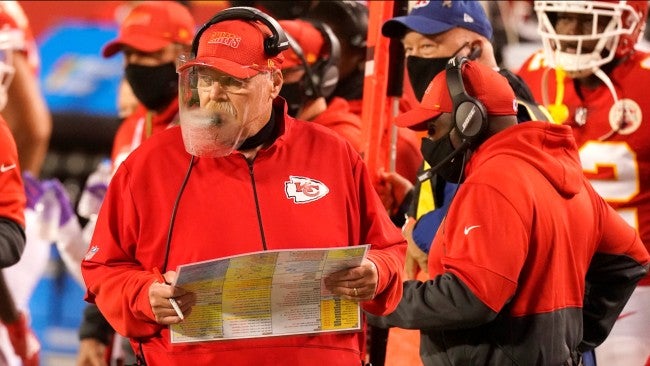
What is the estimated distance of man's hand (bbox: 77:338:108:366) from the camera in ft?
16.8

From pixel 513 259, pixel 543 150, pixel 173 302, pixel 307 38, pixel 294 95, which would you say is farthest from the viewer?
pixel 307 38

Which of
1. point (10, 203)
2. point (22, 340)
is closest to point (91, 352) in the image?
point (22, 340)

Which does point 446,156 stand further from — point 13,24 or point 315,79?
point 13,24

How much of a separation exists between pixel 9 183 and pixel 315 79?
1.27 meters

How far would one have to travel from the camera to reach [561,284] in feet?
11.7

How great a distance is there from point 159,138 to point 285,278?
0.50 m

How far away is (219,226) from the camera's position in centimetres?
315

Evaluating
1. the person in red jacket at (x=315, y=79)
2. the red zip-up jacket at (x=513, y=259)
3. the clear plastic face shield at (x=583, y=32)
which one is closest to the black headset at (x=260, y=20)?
the red zip-up jacket at (x=513, y=259)

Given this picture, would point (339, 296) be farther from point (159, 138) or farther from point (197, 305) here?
point (159, 138)

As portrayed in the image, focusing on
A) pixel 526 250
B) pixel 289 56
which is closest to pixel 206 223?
pixel 526 250

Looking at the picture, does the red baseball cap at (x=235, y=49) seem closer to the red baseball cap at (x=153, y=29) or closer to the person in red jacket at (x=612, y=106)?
the person in red jacket at (x=612, y=106)

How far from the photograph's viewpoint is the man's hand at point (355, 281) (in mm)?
3088

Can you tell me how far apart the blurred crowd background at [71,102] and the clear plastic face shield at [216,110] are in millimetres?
4486

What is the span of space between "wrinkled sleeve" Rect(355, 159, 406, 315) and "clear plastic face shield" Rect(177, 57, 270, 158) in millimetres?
335
